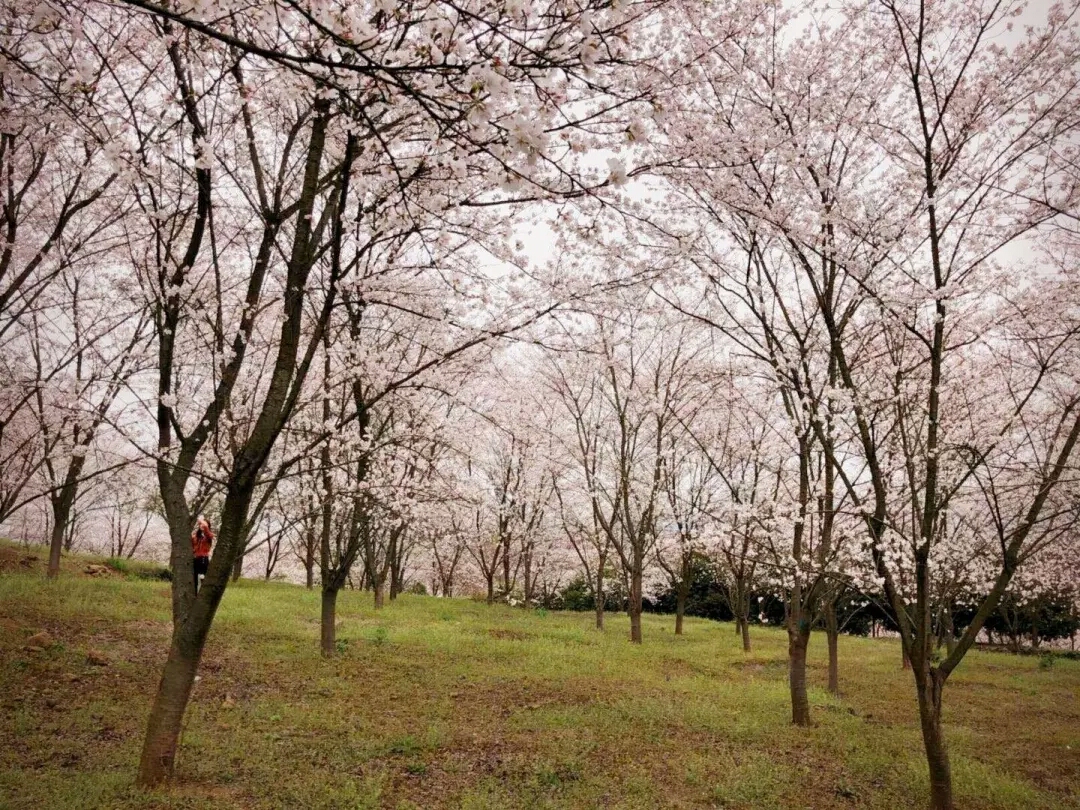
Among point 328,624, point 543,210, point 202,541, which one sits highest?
point 543,210

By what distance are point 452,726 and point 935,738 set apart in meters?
5.21

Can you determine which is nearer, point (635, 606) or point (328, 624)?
point (328, 624)

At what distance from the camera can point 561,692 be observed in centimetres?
981

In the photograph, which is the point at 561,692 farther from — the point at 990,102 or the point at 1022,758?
the point at 990,102

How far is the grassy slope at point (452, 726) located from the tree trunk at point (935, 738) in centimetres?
54

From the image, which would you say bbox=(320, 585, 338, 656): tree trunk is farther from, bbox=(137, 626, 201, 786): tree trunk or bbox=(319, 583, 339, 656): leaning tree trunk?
bbox=(137, 626, 201, 786): tree trunk

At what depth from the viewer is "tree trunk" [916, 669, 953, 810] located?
245 inches

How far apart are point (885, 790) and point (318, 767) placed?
20.3 ft

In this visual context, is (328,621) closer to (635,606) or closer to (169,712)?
(169,712)

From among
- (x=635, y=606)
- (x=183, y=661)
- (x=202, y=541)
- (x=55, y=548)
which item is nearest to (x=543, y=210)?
(x=183, y=661)

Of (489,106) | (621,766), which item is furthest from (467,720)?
Answer: (489,106)

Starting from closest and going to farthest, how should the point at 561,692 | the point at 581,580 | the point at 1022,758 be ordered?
1. the point at 1022,758
2. the point at 561,692
3. the point at 581,580

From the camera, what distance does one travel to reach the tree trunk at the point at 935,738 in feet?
20.4

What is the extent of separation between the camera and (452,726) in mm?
7566
